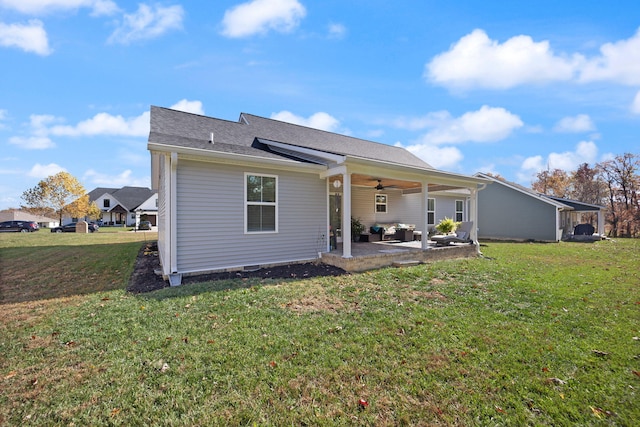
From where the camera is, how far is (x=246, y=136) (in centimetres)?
1015

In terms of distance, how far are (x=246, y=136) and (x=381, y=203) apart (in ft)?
21.7

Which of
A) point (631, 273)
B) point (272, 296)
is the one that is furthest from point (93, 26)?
point (631, 273)

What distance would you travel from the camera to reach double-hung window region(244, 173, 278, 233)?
7.54 meters

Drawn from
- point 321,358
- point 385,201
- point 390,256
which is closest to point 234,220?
point 390,256

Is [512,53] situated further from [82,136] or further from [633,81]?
[82,136]

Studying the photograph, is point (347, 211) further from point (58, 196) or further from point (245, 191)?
point (58, 196)

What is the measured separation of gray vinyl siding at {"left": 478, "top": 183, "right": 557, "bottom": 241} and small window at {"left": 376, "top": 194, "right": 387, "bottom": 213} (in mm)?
10434

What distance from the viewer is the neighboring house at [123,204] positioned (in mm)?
40875

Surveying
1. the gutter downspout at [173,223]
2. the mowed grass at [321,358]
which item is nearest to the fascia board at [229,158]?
the gutter downspout at [173,223]

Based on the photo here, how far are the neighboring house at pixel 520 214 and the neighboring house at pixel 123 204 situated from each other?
4005 cm

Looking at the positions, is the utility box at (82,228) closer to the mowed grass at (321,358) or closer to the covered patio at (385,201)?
the mowed grass at (321,358)

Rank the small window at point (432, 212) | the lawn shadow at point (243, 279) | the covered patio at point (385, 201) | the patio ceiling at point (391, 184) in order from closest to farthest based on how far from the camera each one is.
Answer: the lawn shadow at point (243, 279) < the covered patio at point (385, 201) < the patio ceiling at point (391, 184) < the small window at point (432, 212)

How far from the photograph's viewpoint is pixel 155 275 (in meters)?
7.29

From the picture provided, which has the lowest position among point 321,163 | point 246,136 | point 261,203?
point 261,203
